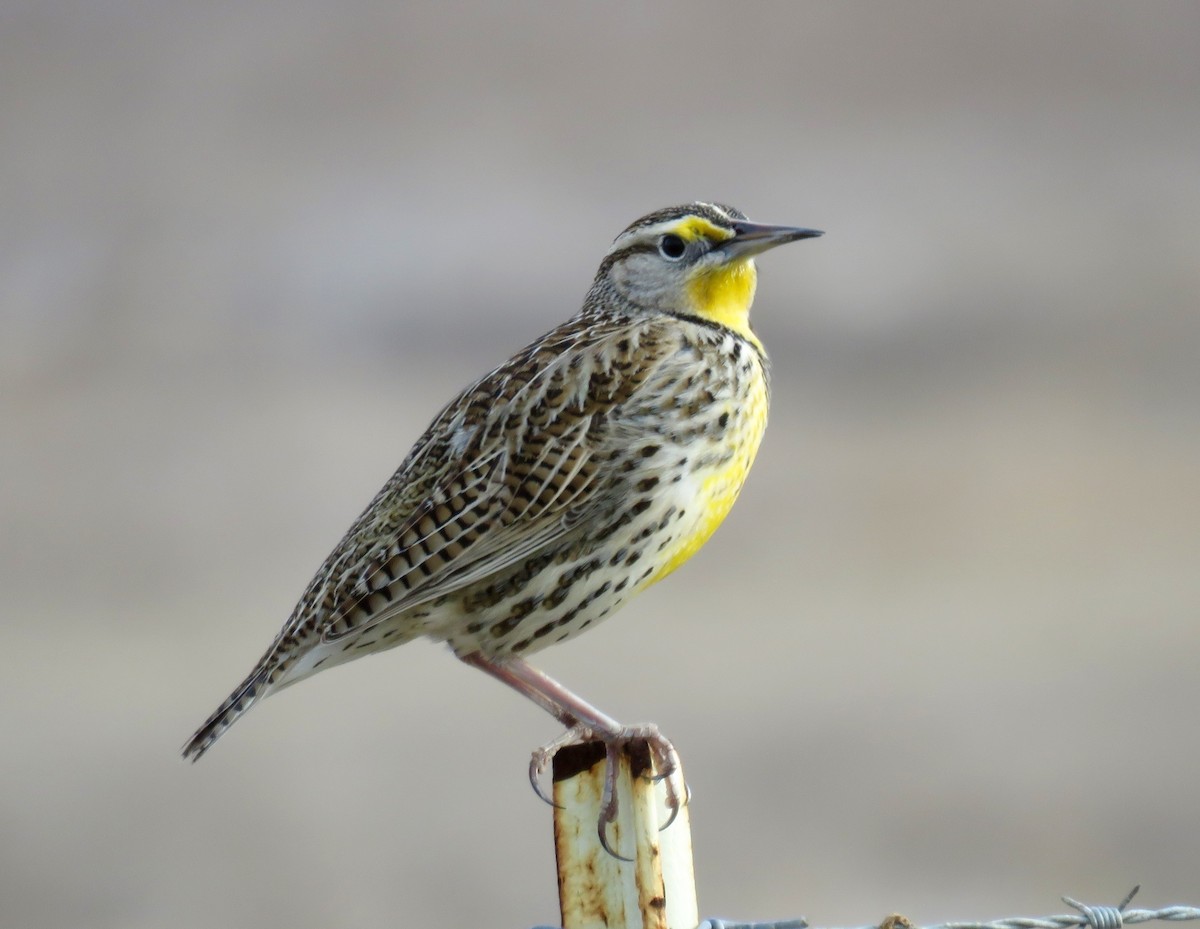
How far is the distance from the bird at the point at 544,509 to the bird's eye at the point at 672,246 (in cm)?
18

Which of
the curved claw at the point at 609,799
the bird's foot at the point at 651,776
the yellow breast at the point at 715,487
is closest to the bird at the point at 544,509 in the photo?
the yellow breast at the point at 715,487

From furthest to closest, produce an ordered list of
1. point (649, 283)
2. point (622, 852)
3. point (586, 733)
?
1. point (649, 283)
2. point (586, 733)
3. point (622, 852)

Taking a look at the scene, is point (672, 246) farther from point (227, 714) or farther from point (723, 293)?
point (227, 714)

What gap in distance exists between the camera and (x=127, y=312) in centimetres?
1484

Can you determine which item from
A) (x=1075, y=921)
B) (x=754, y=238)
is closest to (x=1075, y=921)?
(x=1075, y=921)

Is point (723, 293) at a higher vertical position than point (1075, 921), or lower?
higher

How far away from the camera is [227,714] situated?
346 centimetres

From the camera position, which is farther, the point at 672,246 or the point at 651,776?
the point at 672,246

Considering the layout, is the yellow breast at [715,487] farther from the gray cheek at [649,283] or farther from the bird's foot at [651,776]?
the bird's foot at [651,776]

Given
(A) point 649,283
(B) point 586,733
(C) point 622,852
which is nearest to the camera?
(C) point 622,852

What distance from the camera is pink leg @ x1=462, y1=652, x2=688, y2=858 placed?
114 inches

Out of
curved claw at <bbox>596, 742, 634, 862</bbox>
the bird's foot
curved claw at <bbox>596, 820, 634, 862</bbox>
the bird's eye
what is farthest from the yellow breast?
curved claw at <bbox>596, 820, 634, 862</bbox>

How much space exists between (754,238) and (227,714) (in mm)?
1199

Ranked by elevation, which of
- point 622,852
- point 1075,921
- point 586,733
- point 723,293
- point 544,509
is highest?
point 723,293
